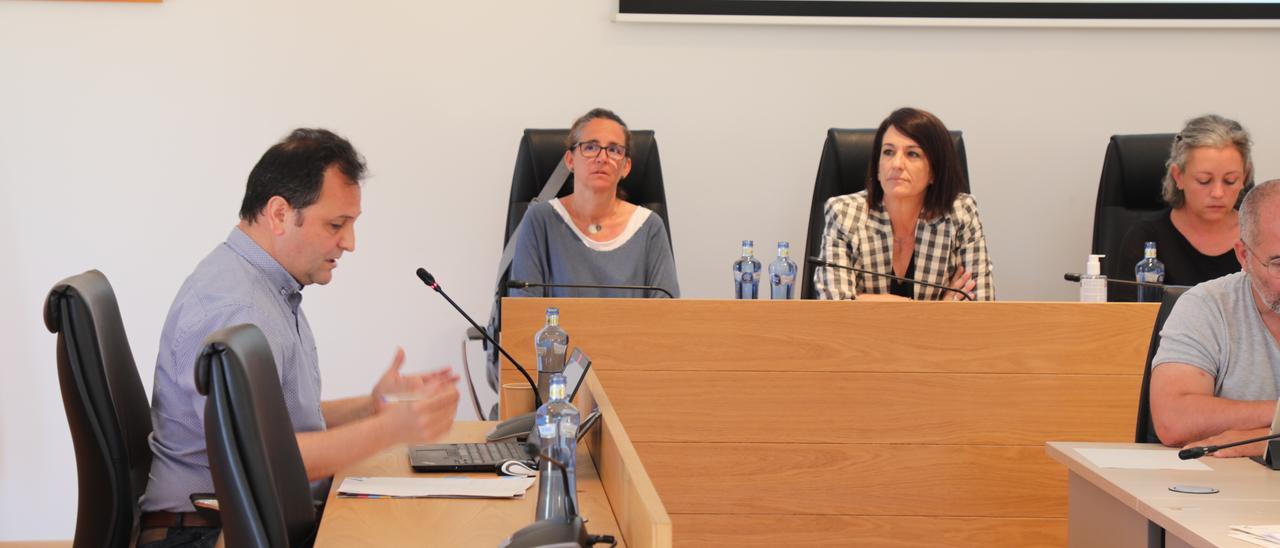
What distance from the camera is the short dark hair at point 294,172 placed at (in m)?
2.00

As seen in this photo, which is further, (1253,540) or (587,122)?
(587,122)

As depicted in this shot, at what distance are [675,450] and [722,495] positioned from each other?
0.44 ft

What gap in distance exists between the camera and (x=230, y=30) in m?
3.79

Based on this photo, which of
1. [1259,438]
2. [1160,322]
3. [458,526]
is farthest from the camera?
[1160,322]

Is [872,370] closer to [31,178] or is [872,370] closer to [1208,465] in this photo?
[1208,465]

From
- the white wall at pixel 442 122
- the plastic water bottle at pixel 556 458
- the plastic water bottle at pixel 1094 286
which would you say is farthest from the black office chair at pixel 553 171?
the plastic water bottle at pixel 556 458

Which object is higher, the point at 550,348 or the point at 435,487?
the point at 550,348

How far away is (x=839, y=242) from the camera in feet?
10.6

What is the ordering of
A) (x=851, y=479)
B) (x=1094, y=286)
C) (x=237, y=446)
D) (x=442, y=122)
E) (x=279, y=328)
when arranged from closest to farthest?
(x=237, y=446)
(x=279, y=328)
(x=851, y=479)
(x=1094, y=286)
(x=442, y=122)

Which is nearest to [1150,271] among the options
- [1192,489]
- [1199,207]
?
[1199,207]

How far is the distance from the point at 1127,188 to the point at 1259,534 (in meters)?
2.23

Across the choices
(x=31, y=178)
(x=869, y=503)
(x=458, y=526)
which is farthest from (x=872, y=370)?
(x=31, y=178)

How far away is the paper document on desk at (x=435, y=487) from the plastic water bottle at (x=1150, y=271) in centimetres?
216

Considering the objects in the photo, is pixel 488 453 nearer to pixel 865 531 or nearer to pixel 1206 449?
pixel 865 531
